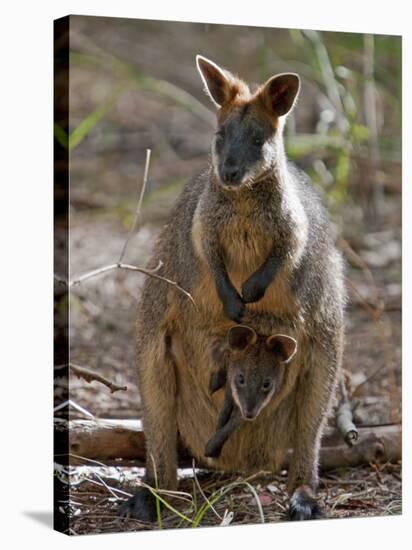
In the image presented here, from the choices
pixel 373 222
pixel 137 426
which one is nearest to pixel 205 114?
pixel 373 222

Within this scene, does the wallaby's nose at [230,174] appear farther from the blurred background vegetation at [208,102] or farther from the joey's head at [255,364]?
the blurred background vegetation at [208,102]

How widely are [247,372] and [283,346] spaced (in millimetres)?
244

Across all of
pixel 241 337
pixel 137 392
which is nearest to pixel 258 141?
pixel 241 337

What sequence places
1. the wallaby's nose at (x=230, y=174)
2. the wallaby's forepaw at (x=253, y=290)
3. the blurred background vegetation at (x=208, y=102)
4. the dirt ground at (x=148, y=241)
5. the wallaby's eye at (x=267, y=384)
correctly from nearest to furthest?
the wallaby's nose at (x=230, y=174), the wallaby's forepaw at (x=253, y=290), the wallaby's eye at (x=267, y=384), the dirt ground at (x=148, y=241), the blurred background vegetation at (x=208, y=102)

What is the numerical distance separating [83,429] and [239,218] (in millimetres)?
1564

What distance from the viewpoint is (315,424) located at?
716cm

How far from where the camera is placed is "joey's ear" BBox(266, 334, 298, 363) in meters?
6.84

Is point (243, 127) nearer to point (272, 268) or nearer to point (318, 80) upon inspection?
point (272, 268)

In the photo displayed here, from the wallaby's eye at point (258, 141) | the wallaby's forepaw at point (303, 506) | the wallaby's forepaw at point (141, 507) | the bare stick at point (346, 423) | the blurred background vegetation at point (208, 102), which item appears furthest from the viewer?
the blurred background vegetation at point (208, 102)

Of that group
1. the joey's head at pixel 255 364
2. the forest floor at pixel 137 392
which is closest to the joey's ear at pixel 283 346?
the joey's head at pixel 255 364

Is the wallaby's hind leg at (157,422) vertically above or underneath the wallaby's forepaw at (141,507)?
above

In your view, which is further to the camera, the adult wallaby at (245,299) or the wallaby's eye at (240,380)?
the wallaby's eye at (240,380)

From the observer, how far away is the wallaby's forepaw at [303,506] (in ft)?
23.3

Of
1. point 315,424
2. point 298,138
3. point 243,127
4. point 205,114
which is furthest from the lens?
point 205,114
